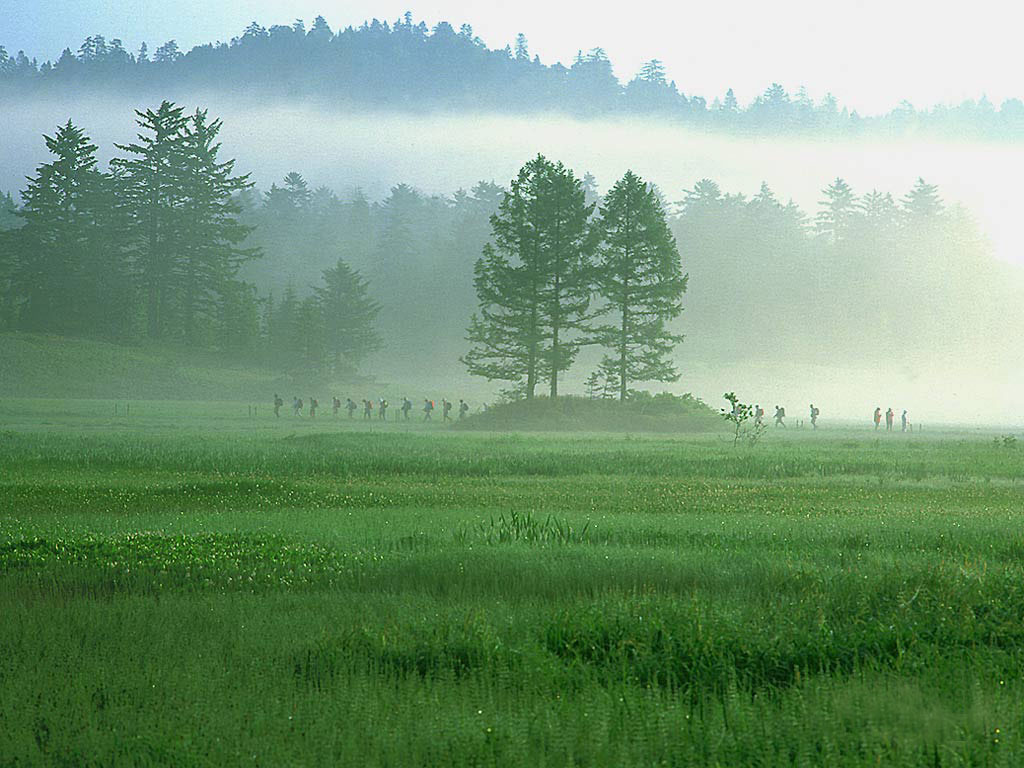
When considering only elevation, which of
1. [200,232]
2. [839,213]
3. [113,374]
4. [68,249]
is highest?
[839,213]

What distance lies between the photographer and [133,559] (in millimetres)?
13141

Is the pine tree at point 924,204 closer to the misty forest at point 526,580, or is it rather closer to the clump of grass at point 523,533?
the misty forest at point 526,580

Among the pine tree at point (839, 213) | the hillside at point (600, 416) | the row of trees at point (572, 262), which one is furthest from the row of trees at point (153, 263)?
the pine tree at point (839, 213)

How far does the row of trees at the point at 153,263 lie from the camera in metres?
89.4

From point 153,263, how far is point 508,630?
89088 millimetres

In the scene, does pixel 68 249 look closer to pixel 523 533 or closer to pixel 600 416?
pixel 600 416

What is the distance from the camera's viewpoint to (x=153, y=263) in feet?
301

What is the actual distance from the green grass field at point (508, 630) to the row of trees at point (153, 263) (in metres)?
72.1

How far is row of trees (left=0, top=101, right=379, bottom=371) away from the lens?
89375mm

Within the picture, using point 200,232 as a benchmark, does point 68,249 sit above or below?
below

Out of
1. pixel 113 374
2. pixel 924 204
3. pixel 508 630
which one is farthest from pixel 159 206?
pixel 924 204

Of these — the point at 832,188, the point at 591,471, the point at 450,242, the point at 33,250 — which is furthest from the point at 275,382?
the point at 832,188

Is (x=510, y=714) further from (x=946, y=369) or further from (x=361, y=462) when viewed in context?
(x=946, y=369)

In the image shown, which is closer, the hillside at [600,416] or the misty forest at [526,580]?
the misty forest at [526,580]
